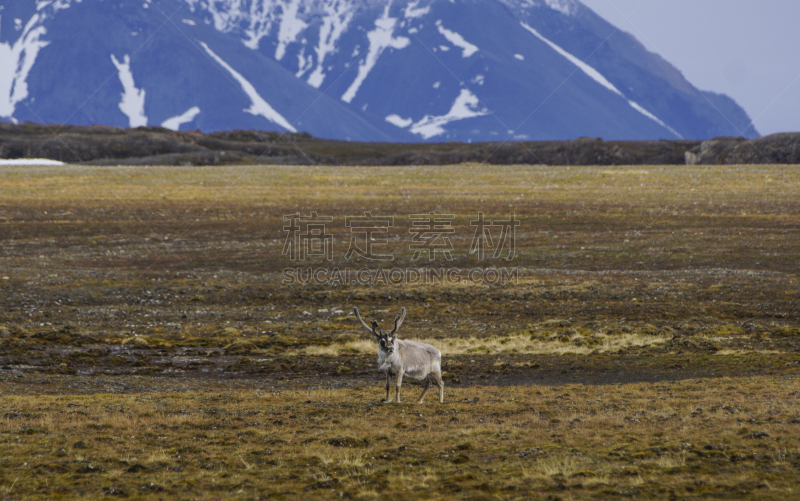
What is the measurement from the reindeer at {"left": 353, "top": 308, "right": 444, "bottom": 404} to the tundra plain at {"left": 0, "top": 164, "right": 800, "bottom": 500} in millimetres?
634

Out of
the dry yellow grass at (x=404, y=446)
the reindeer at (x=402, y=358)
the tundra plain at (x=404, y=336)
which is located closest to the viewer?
the dry yellow grass at (x=404, y=446)

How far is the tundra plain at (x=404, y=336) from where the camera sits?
10258 millimetres

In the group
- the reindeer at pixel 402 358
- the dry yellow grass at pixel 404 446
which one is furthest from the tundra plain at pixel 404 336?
the reindeer at pixel 402 358

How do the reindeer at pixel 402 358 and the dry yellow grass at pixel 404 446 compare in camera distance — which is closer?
the dry yellow grass at pixel 404 446

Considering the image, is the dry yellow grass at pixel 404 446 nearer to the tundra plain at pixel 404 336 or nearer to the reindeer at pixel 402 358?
the tundra plain at pixel 404 336

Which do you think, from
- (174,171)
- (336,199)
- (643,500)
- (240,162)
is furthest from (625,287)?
(240,162)

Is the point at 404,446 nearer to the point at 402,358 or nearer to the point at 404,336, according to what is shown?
the point at 402,358

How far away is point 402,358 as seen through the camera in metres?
14.6

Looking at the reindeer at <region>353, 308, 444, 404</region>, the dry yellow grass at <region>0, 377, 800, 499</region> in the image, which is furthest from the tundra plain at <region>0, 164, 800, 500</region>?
the reindeer at <region>353, 308, 444, 404</region>

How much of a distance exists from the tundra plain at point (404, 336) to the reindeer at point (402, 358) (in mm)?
634

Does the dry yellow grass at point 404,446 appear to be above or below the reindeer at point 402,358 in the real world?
below

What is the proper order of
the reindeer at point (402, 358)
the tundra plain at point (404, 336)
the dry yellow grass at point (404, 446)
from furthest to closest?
1. the reindeer at point (402, 358)
2. the tundra plain at point (404, 336)
3. the dry yellow grass at point (404, 446)

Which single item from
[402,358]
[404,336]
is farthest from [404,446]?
[404,336]

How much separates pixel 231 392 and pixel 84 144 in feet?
421
